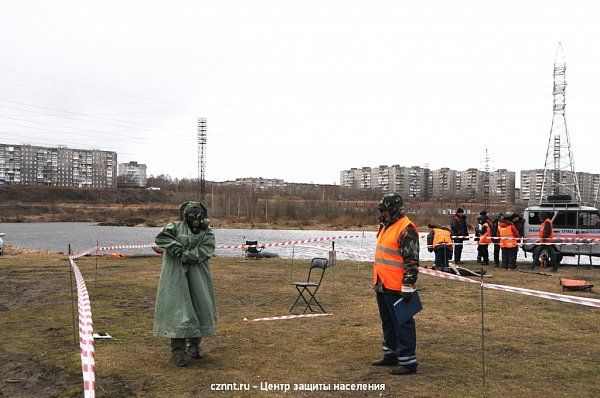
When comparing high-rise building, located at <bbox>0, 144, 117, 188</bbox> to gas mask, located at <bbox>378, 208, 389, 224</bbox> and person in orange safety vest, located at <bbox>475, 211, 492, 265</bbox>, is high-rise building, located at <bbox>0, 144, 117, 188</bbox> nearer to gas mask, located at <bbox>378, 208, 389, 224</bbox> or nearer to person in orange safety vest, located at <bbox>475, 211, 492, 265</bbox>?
person in orange safety vest, located at <bbox>475, 211, 492, 265</bbox>

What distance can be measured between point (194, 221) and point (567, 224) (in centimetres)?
1775

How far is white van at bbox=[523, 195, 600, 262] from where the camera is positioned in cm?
1966

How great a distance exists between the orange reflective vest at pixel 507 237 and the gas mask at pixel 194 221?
1390 cm

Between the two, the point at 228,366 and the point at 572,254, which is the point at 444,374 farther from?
the point at 572,254

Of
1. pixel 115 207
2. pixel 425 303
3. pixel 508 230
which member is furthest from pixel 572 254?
pixel 115 207

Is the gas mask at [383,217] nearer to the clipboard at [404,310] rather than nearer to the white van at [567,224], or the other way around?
the clipboard at [404,310]

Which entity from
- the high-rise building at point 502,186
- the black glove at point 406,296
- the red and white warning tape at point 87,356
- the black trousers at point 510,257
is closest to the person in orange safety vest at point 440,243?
the black trousers at point 510,257

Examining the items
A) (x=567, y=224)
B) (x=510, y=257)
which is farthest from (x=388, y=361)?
(x=567, y=224)

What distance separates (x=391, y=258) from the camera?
620 cm

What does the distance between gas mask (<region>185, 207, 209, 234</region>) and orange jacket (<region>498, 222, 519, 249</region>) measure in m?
13.9

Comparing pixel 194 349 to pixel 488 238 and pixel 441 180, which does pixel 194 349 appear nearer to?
pixel 488 238

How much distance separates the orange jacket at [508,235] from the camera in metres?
18.0

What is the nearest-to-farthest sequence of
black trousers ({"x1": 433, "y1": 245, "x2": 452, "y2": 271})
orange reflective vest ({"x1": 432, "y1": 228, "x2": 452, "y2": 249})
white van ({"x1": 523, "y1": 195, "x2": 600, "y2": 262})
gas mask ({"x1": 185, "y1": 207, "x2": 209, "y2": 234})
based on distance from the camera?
gas mask ({"x1": 185, "y1": 207, "x2": 209, "y2": 234}) < orange reflective vest ({"x1": 432, "y1": 228, "x2": 452, "y2": 249}) < black trousers ({"x1": 433, "y1": 245, "x2": 452, "y2": 271}) < white van ({"x1": 523, "y1": 195, "x2": 600, "y2": 262})

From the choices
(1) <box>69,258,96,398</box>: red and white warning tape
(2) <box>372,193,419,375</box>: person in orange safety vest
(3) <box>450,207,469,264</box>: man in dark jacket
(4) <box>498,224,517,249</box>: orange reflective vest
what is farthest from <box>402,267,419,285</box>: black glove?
(3) <box>450,207,469,264</box>: man in dark jacket
